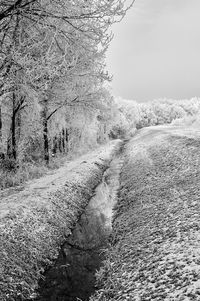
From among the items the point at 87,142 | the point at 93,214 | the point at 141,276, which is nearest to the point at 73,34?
the point at 141,276

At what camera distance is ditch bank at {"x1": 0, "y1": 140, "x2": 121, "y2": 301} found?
336 inches

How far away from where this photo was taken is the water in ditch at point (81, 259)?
8.49 metres

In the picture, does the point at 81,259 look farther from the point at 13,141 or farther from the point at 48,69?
the point at 13,141

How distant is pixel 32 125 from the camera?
23719mm

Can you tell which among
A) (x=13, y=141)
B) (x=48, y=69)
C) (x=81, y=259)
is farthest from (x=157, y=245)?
(x=13, y=141)

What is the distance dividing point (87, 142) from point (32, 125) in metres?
29.0

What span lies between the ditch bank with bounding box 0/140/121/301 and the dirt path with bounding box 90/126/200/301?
1595mm

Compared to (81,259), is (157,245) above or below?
above

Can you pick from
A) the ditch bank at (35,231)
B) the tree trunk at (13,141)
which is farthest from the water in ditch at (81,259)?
the tree trunk at (13,141)

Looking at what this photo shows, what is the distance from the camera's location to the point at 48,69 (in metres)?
10.6

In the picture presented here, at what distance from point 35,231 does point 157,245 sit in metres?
4.43

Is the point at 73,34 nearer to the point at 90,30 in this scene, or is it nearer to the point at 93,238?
the point at 90,30

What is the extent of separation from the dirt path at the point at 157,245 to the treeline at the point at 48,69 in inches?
231

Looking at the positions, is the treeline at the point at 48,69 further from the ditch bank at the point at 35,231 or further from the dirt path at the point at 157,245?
the dirt path at the point at 157,245
